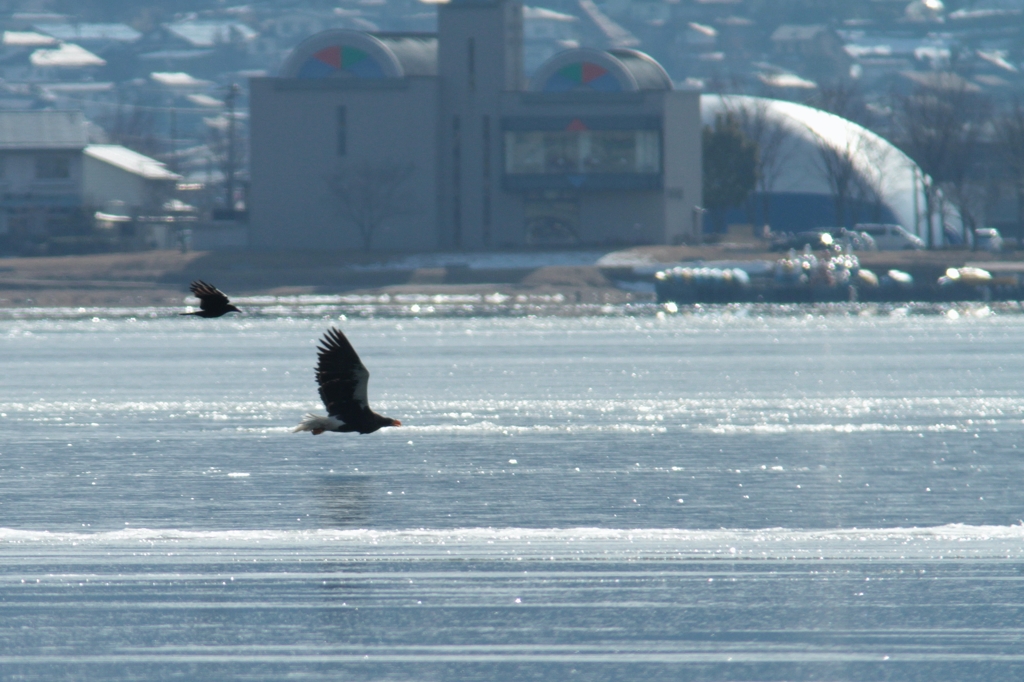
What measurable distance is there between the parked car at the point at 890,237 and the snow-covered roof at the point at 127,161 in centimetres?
4867

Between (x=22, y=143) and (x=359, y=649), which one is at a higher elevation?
(x=22, y=143)

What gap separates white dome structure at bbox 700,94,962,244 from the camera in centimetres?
12075

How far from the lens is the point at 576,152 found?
325 feet

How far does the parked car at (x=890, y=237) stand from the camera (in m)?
112

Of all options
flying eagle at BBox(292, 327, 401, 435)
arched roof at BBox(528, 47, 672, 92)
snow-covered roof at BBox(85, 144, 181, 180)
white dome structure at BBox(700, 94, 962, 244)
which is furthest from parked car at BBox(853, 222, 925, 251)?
flying eagle at BBox(292, 327, 401, 435)

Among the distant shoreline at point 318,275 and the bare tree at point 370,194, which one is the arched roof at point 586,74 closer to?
the bare tree at point 370,194

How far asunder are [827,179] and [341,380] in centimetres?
11001

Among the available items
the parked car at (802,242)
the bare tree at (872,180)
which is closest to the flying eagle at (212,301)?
the parked car at (802,242)

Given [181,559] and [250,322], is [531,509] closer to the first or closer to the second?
[181,559]

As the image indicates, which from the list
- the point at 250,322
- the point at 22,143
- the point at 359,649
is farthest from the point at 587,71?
the point at 359,649

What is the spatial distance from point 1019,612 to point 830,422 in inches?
831

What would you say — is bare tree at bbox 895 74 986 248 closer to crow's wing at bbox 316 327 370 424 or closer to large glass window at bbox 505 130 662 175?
large glass window at bbox 505 130 662 175

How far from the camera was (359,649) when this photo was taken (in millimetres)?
18625

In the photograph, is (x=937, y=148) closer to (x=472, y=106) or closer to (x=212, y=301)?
(x=472, y=106)
